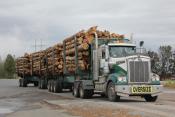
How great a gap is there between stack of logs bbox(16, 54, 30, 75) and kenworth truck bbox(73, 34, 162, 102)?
2400 centimetres

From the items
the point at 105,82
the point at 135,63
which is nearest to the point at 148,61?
the point at 135,63

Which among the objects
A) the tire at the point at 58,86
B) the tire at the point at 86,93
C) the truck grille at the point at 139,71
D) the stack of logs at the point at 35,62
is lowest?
the tire at the point at 86,93

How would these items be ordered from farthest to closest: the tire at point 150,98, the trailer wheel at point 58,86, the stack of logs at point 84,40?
the trailer wheel at point 58,86 < the stack of logs at point 84,40 < the tire at point 150,98

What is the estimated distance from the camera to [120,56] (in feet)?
84.3

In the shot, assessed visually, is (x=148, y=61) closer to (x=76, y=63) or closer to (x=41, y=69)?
(x=76, y=63)

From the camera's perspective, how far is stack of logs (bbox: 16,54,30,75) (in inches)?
2057

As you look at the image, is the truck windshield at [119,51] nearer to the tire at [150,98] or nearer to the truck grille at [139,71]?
the truck grille at [139,71]

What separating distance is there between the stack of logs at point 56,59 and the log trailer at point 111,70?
345 cm

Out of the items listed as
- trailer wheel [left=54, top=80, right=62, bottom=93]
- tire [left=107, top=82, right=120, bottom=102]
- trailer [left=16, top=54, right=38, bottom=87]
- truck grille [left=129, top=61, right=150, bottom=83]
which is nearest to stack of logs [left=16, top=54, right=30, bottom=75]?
trailer [left=16, top=54, right=38, bottom=87]

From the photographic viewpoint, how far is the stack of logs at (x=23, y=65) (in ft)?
171

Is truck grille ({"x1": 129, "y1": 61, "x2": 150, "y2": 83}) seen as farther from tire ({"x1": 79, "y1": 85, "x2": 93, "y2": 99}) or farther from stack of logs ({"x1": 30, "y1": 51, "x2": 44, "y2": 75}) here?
stack of logs ({"x1": 30, "y1": 51, "x2": 44, "y2": 75})

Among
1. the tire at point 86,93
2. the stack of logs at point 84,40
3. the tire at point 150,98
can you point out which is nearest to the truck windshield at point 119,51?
the stack of logs at point 84,40

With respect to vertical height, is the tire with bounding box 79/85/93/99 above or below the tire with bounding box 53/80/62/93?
below

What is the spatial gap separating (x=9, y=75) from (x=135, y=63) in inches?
5625
